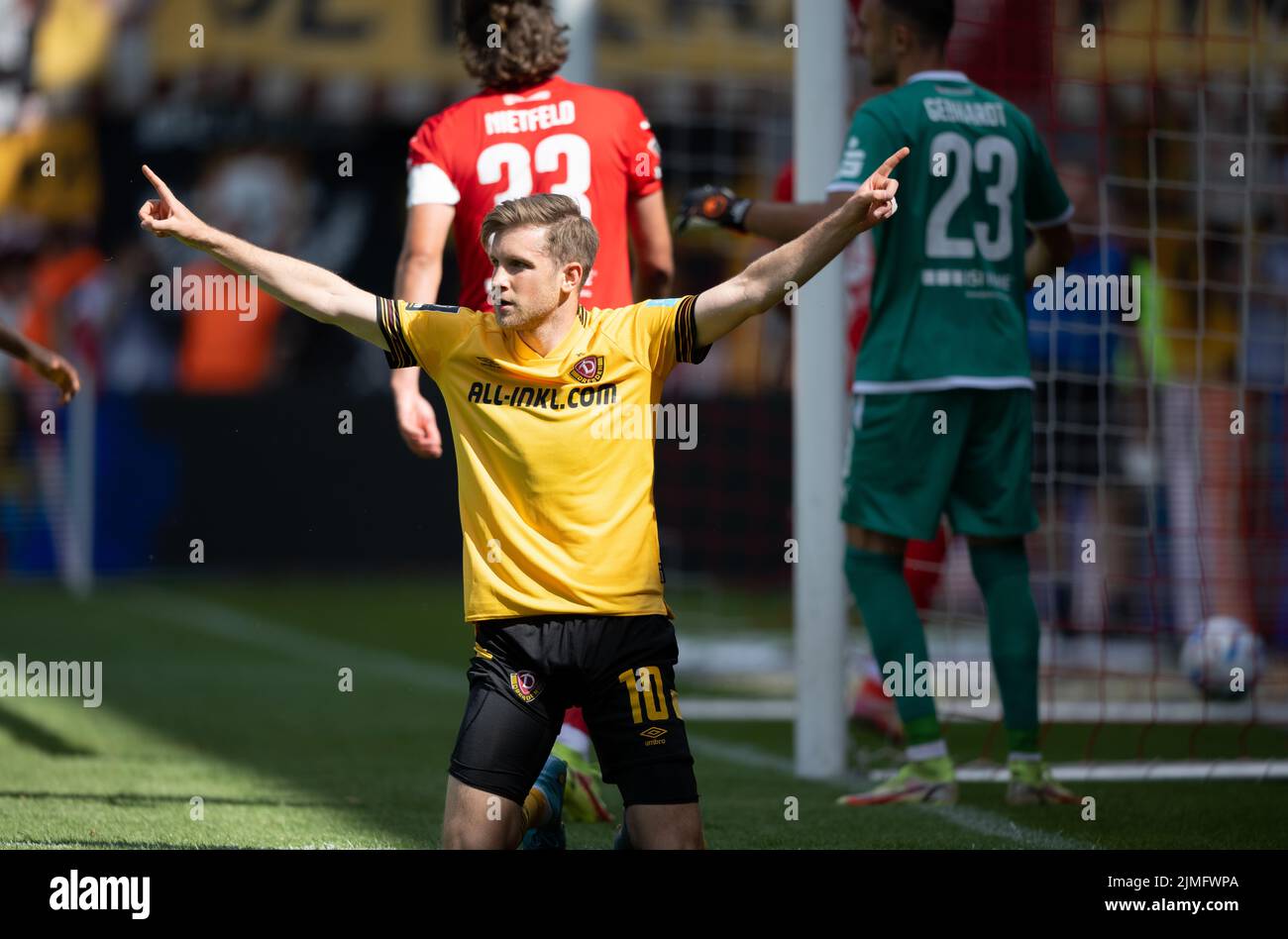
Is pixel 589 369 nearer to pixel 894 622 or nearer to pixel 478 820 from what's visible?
pixel 478 820

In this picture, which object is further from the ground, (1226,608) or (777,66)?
(777,66)

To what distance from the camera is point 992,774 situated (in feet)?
18.1

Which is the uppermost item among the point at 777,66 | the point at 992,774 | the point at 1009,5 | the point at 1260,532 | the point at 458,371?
the point at 777,66

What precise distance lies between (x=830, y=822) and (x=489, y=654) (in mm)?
1397

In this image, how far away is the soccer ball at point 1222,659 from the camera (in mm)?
6801

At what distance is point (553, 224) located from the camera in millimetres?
3670

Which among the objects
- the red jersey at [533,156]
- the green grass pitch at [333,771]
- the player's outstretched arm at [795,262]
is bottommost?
the green grass pitch at [333,771]

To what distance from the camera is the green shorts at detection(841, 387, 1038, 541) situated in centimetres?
499

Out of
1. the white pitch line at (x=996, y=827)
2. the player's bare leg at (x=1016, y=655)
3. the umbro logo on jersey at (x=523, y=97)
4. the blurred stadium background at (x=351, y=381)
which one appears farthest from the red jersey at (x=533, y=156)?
the blurred stadium background at (x=351, y=381)

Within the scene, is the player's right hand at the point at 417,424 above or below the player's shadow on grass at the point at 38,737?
above

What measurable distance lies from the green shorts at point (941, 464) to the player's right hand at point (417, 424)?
4.04 ft

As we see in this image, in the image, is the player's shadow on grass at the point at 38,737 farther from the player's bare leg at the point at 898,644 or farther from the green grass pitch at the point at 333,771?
the player's bare leg at the point at 898,644
